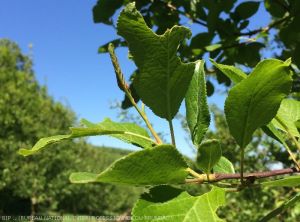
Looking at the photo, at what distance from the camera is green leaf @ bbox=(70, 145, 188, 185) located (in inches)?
24.6

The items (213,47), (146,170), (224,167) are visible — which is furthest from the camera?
→ (213,47)

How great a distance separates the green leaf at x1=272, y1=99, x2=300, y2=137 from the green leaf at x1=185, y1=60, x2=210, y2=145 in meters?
0.23

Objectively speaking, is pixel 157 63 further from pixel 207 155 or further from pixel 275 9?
pixel 275 9

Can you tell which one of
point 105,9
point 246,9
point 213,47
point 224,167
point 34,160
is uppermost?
point 34,160

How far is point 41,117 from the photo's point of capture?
83.6ft

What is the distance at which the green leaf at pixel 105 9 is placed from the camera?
7.64ft

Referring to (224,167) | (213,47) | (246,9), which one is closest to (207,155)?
(224,167)

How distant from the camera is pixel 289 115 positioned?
1.08 m

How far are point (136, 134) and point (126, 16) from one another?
237 millimetres

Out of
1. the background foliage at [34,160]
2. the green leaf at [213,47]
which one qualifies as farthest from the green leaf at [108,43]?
the background foliage at [34,160]

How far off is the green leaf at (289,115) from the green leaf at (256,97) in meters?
0.27

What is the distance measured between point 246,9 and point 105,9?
76 centimetres

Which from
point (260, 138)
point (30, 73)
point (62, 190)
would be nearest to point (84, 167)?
point (62, 190)

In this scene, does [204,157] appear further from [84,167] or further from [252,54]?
[84,167]
